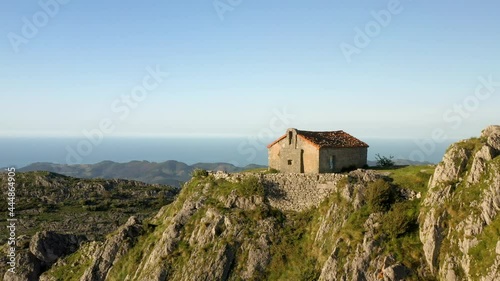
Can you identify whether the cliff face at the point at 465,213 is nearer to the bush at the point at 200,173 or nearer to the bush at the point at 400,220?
the bush at the point at 400,220

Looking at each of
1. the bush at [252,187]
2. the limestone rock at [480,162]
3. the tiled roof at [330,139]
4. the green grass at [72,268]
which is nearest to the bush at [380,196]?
the limestone rock at [480,162]

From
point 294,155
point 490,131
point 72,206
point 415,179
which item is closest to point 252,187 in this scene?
point 294,155

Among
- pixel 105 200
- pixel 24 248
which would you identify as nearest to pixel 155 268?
pixel 24 248

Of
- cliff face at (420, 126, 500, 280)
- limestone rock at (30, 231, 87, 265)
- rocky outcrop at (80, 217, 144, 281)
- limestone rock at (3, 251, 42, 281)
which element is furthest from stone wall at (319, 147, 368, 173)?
limestone rock at (3, 251, 42, 281)

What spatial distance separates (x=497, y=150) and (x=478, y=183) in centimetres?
329

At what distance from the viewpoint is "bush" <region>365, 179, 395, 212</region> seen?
36219 mm

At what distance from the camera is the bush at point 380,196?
3622 cm

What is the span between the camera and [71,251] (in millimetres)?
53562

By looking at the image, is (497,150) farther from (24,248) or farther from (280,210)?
(24,248)

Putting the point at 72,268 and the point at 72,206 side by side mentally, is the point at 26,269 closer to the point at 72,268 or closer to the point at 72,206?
the point at 72,268

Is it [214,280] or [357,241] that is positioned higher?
[357,241]

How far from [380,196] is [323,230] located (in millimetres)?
5299

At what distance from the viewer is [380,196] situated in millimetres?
36344

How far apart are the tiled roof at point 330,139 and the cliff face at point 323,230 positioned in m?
5.26
